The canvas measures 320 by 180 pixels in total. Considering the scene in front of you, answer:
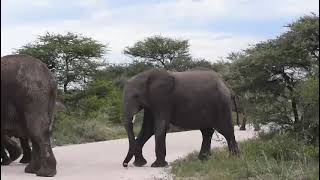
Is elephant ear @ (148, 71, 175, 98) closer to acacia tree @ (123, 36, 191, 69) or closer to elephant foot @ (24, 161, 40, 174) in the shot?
elephant foot @ (24, 161, 40, 174)

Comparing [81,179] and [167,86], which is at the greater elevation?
[167,86]

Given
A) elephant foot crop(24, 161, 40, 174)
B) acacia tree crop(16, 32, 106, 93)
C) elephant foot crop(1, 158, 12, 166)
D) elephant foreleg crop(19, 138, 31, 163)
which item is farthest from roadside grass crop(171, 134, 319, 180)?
acacia tree crop(16, 32, 106, 93)

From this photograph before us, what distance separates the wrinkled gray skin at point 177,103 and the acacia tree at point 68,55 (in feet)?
51.4

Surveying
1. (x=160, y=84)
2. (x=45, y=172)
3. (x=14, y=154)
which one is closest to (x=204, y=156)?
(x=160, y=84)

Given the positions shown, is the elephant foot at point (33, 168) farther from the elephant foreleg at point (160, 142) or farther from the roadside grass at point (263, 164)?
the elephant foreleg at point (160, 142)

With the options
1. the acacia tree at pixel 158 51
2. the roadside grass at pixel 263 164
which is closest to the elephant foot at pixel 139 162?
the roadside grass at pixel 263 164

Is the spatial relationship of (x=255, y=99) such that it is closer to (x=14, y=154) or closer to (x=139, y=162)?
(x=139, y=162)

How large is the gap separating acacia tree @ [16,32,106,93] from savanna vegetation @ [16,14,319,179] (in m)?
0.05

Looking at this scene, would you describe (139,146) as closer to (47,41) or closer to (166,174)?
(166,174)

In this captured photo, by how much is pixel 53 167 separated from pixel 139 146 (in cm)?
289

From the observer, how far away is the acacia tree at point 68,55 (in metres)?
28.6

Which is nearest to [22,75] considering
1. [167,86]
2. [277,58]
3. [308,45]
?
[167,86]

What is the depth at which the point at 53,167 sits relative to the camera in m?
10.4

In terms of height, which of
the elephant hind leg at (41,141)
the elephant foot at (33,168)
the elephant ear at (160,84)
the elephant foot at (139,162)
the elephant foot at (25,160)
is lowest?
the elephant foot at (139,162)
